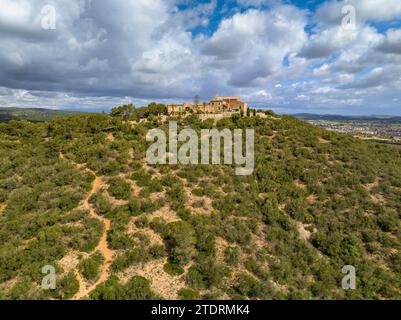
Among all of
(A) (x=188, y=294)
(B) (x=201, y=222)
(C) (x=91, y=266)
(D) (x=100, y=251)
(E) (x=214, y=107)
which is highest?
(E) (x=214, y=107)

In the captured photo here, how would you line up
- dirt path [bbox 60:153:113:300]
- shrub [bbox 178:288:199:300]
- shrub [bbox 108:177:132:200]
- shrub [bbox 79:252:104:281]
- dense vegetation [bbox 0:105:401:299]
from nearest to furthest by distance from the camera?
shrub [bbox 178:288:199:300]
dirt path [bbox 60:153:113:300]
shrub [bbox 79:252:104:281]
dense vegetation [bbox 0:105:401:299]
shrub [bbox 108:177:132:200]

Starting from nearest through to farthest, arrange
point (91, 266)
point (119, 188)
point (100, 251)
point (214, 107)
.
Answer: point (91, 266), point (100, 251), point (119, 188), point (214, 107)

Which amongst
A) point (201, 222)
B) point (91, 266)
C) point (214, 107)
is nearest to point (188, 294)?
point (201, 222)

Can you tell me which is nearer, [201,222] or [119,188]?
[201,222]

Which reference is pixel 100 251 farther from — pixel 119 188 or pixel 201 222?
pixel 201 222

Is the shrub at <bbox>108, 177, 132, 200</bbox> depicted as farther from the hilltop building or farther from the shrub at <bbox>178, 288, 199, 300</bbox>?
the hilltop building

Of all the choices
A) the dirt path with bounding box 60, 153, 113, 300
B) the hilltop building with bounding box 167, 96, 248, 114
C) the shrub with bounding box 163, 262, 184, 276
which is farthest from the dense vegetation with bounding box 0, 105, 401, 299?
the hilltop building with bounding box 167, 96, 248, 114

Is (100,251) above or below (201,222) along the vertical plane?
below
